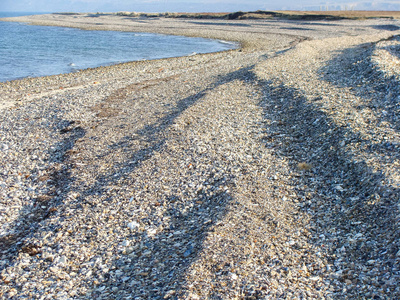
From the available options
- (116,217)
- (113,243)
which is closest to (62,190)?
(116,217)

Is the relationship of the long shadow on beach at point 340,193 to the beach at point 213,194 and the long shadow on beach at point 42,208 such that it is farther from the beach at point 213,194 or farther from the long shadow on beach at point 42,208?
the long shadow on beach at point 42,208

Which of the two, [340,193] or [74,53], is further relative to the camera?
[74,53]

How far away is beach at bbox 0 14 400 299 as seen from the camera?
259 inches

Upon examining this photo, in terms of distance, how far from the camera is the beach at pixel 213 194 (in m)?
6.59

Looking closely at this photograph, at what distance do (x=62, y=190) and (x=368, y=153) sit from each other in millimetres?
9527

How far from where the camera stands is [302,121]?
13602 millimetres

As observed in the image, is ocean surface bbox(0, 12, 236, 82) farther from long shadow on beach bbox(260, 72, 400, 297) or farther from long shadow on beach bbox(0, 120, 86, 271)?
long shadow on beach bbox(260, 72, 400, 297)

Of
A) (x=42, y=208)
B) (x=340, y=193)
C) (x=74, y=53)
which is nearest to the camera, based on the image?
(x=340, y=193)

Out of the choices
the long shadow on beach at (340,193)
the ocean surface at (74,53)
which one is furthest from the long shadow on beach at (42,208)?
the ocean surface at (74,53)

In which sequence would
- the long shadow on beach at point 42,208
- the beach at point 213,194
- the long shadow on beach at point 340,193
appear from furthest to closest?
the long shadow on beach at point 42,208, the long shadow on beach at point 340,193, the beach at point 213,194

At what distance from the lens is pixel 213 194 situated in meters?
9.51

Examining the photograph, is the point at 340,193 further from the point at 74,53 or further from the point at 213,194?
the point at 74,53

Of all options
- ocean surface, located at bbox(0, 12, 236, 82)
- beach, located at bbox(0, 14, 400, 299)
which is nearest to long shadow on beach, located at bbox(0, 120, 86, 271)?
beach, located at bbox(0, 14, 400, 299)

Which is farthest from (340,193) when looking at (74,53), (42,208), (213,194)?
(74,53)
